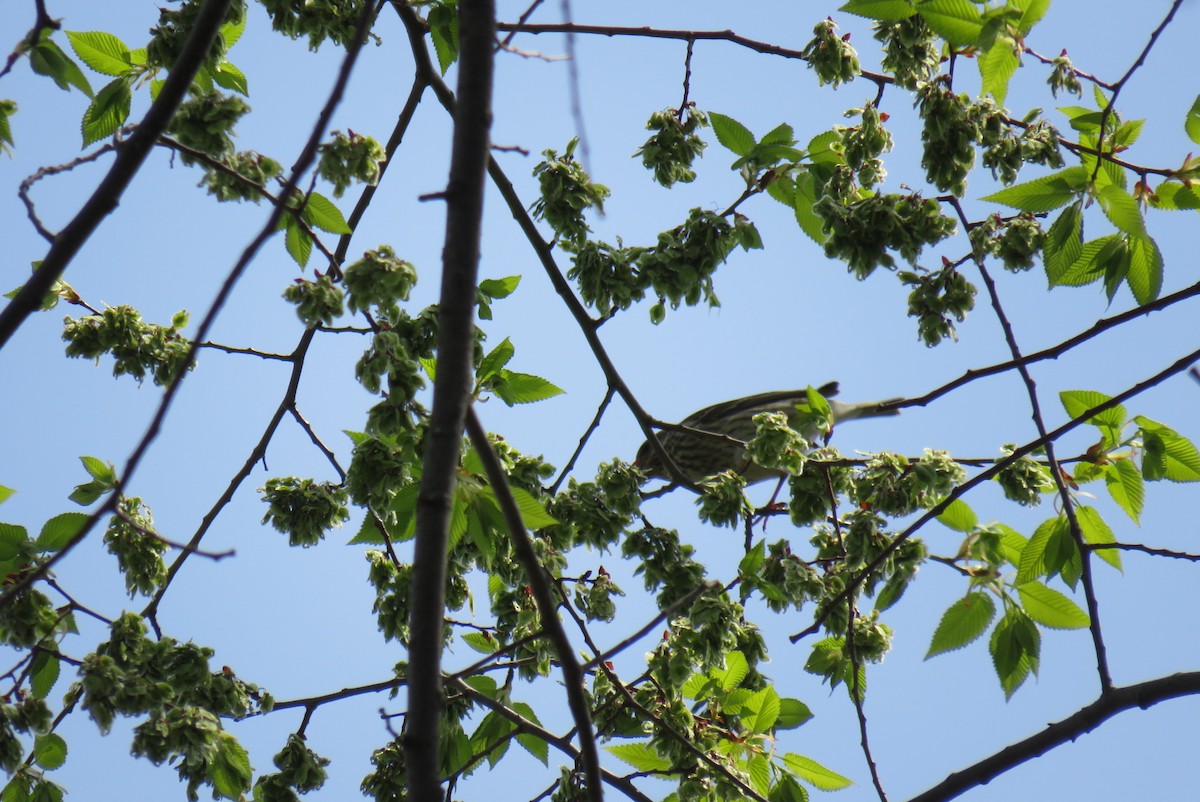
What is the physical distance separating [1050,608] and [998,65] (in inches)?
89.3

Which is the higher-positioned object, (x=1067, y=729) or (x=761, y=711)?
(x=761, y=711)

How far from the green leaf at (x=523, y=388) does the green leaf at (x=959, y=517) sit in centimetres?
179

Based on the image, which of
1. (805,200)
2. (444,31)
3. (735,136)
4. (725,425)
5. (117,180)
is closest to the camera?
(117,180)

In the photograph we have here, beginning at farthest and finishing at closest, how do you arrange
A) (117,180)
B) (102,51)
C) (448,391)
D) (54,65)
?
(102,51) → (54,65) → (117,180) → (448,391)

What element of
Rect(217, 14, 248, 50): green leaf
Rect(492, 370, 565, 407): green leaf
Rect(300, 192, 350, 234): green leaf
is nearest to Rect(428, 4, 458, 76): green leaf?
Rect(217, 14, 248, 50): green leaf

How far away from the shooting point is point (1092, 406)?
178 inches

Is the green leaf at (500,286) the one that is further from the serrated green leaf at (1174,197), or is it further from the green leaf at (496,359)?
the serrated green leaf at (1174,197)

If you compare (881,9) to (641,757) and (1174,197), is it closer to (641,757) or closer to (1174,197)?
(1174,197)

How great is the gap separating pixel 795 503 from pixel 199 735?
2.69m

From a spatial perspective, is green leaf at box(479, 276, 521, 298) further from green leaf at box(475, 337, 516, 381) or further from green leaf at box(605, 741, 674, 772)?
green leaf at box(605, 741, 674, 772)

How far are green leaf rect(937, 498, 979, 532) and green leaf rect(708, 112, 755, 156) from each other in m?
1.80

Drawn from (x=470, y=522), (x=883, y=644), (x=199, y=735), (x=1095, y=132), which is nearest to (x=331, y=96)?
(x=470, y=522)

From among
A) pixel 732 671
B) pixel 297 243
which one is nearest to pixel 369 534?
pixel 297 243

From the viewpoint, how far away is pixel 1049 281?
4559mm
